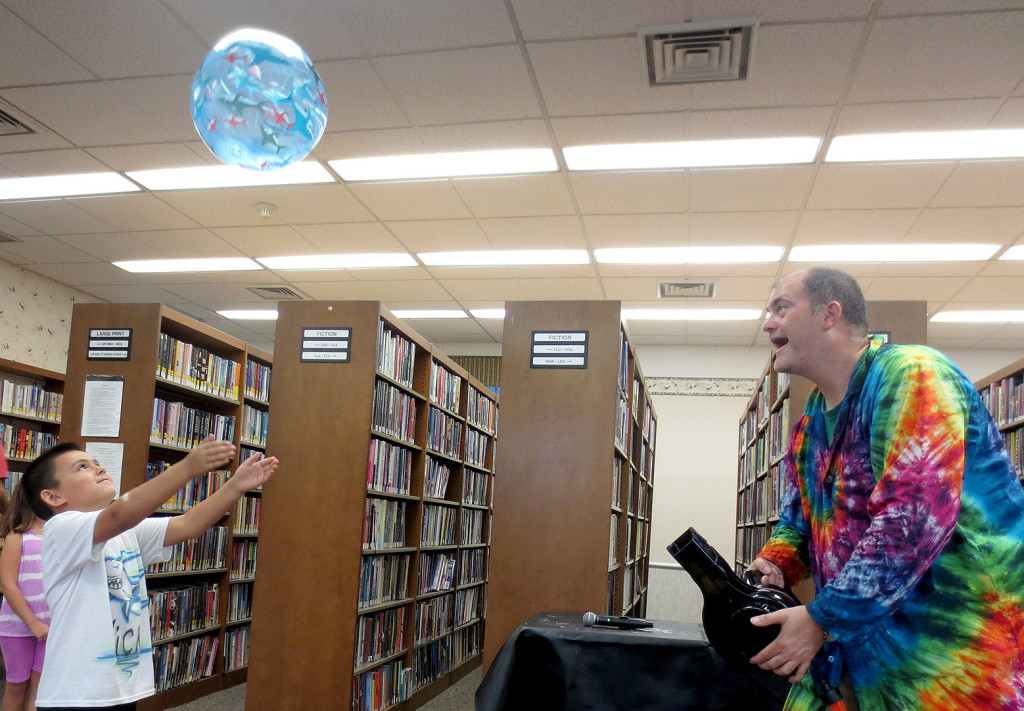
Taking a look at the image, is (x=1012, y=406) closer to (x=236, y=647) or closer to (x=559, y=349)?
(x=559, y=349)

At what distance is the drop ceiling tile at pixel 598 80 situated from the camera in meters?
4.01

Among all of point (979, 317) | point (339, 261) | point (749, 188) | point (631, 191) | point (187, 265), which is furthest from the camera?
point (979, 317)

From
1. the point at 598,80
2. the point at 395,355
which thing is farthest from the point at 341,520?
the point at 598,80

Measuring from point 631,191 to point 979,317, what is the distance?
4739mm

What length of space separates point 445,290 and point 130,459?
4395mm

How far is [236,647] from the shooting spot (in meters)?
5.58

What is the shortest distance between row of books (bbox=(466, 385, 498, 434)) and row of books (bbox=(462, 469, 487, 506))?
41cm

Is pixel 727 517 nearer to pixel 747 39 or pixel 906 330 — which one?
pixel 906 330

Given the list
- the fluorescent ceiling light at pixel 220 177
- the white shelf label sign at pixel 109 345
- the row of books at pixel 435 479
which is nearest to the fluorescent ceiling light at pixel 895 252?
the row of books at pixel 435 479

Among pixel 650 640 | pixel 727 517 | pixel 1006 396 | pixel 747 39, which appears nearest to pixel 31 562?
pixel 650 640

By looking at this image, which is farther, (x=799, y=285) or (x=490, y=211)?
(x=490, y=211)

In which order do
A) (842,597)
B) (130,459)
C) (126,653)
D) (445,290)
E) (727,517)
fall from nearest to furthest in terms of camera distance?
(842,597), (126,653), (130,459), (445,290), (727,517)

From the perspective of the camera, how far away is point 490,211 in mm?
6195

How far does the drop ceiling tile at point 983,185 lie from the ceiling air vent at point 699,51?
1.87 m
